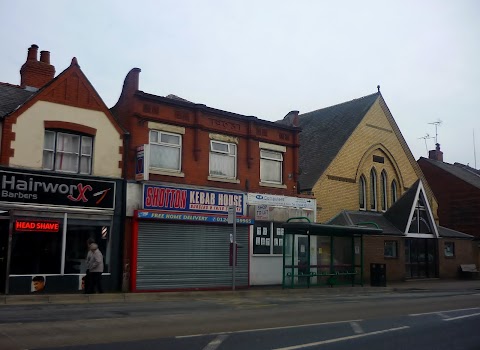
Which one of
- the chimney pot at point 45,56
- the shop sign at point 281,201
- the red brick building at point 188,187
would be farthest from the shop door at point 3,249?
the shop sign at point 281,201

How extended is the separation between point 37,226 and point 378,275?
15874 mm

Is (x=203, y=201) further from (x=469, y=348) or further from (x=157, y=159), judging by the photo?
(x=469, y=348)

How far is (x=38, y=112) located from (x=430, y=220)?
23.4 m

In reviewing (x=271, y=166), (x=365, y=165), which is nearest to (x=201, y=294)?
(x=271, y=166)

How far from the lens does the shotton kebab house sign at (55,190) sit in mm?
17156

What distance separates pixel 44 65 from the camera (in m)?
21.5

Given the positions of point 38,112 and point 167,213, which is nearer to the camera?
point 38,112

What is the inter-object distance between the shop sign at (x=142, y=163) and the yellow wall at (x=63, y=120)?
2.27 ft

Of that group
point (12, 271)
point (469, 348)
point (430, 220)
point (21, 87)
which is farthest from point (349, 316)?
point (430, 220)

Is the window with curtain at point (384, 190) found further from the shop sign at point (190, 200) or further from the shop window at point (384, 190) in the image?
the shop sign at point (190, 200)

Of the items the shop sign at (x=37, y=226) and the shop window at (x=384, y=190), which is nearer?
the shop sign at (x=37, y=226)

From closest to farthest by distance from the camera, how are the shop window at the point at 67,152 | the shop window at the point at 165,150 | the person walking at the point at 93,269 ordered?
the person walking at the point at 93,269 < the shop window at the point at 67,152 < the shop window at the point at 165,150

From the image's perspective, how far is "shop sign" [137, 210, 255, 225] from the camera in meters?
20.0

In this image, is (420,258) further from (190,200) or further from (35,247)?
(35,247)
